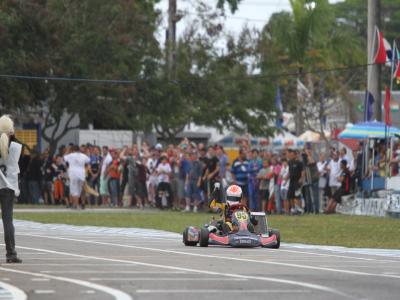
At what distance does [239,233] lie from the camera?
2159 centimetres

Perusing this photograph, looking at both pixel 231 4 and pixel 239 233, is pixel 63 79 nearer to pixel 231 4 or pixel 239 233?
pixel 231 4

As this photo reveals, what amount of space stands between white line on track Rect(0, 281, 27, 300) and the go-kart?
25.4 ft

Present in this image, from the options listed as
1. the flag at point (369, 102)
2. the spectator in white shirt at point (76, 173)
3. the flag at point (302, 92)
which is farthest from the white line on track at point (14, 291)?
the flag at point (302, 92)

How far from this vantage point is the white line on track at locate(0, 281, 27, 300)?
12790 millimetres

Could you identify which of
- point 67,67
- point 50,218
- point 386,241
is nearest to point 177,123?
point 67,67

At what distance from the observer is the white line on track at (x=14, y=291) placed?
1279 cm

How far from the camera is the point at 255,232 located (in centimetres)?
2198

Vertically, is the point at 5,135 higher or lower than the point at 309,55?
lower

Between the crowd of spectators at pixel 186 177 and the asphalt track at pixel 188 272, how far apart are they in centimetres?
1378

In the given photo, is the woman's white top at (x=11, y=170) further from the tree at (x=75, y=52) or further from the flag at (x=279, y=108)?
the flag at (x=279, y=108)

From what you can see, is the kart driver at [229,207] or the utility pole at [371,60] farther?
the utility pole at [371,60]

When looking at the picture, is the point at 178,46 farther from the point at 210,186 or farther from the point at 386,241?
the point at 386,241

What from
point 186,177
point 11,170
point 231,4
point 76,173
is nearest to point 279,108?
point 231,4

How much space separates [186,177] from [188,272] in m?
23.5
